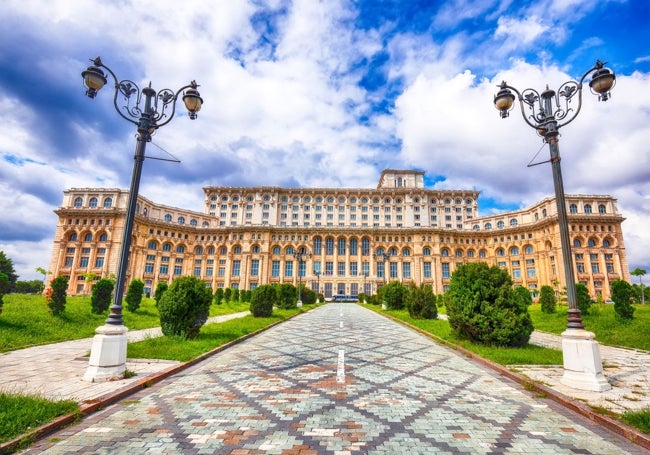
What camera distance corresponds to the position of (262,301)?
Answer: 18.6 meters

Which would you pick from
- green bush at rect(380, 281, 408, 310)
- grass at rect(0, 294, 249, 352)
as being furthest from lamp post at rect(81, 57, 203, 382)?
green bush at rect(380, 281, 408, 310)

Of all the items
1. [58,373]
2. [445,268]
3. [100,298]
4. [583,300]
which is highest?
[445,268]

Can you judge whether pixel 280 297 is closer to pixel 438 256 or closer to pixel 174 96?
pixel 174 96

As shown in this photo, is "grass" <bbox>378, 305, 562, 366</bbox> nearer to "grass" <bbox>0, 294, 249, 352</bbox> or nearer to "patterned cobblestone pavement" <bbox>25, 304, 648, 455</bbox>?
"patterned cobblestone pavement" <bbox>25, 304, 648, 455</bbox>

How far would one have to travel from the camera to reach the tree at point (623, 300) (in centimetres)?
1452

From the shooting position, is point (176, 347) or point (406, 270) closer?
point (176, 347)

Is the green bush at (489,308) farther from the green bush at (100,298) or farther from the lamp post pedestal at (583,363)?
the green bush at (100,298)

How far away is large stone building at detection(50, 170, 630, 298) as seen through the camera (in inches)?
2256

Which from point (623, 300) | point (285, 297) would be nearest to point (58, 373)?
point (623, 300)

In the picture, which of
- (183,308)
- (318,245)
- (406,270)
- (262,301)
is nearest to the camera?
(183,308)

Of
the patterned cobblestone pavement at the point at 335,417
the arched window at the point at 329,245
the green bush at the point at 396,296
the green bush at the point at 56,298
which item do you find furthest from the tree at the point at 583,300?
the arched window at the point at 329,245

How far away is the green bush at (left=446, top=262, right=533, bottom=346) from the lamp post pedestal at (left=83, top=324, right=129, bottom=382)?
347 inches

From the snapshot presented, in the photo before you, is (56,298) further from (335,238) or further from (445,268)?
(445,268)

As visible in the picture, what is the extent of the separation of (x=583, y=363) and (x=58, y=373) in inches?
398
